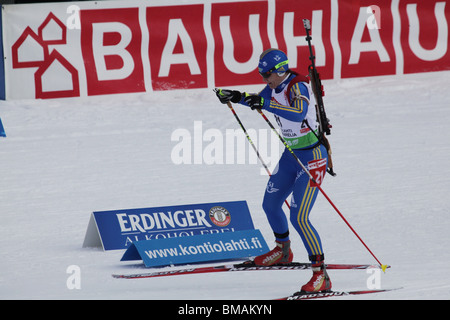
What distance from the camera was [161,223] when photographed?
6.94 metres

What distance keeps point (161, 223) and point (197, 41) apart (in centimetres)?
604

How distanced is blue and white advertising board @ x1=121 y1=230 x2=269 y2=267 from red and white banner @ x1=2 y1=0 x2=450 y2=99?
615cm

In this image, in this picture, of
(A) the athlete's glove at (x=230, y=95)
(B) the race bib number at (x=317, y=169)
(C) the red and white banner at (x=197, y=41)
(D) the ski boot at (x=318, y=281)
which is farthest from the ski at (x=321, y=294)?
(C) the red and white banner at (x=197, y=41)

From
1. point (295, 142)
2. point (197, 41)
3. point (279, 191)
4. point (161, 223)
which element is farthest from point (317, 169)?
point (197, 41)

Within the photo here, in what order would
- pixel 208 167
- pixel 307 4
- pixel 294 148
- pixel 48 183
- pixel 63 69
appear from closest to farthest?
1. pixel 294 148
2. pixel 48 183
3. pixel 208 167
4. pixel 63 69
5. pixel 307 4

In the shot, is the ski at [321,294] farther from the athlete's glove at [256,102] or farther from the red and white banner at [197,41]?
the red and white banner at [197,41]

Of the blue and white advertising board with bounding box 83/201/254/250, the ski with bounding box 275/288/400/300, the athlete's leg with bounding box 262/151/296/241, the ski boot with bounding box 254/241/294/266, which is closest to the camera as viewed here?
the ski with bounding box 275/288/400/300

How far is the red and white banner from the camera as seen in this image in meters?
12.1

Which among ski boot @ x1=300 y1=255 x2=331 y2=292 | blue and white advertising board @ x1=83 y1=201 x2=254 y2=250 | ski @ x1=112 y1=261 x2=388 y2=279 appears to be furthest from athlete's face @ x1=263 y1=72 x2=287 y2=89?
blue and white advertising board @ x1=83 y1=201 x2=254 y2=250

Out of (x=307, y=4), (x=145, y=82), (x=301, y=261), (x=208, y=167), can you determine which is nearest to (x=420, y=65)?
(x=307, y=4)

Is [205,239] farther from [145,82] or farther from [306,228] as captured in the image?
[145,82]

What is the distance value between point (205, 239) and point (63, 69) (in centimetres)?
618

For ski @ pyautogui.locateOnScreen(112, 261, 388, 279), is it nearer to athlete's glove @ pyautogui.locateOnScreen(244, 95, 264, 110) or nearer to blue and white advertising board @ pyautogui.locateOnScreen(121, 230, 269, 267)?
blue and white advertising board @ pyautogui.locateOnScreen(121, 230, 269, 267)

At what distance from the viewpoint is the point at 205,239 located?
664 centimetres
